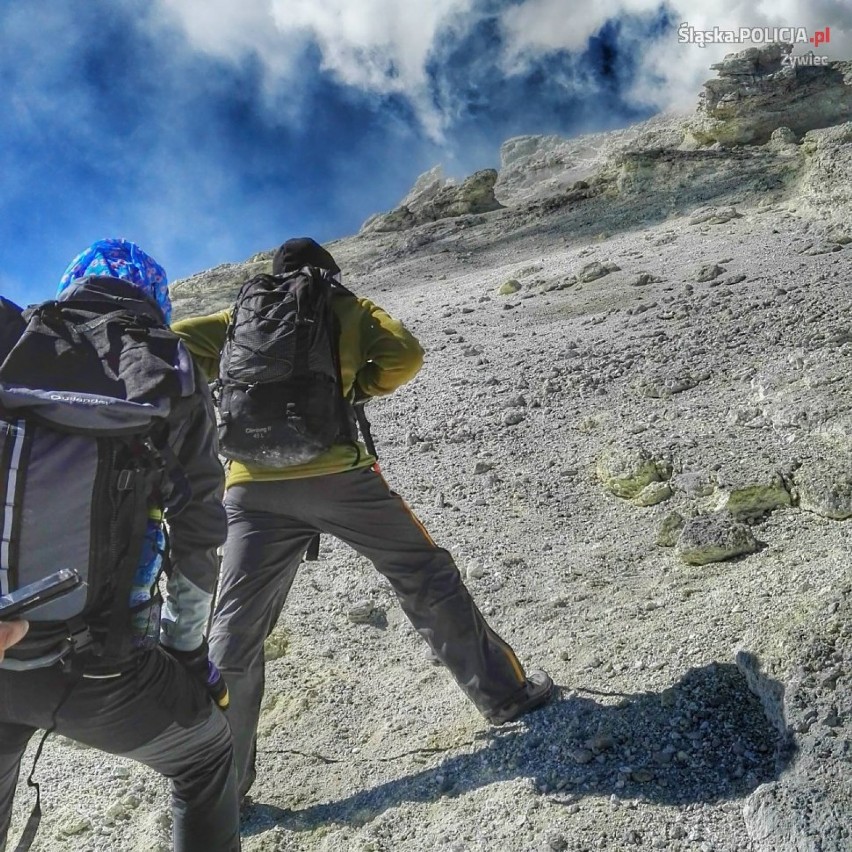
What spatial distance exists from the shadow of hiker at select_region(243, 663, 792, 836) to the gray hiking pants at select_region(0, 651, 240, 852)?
1.11 meters

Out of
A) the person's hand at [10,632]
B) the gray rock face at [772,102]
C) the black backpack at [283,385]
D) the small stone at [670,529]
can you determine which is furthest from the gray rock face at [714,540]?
the gray rock face at [772,102]

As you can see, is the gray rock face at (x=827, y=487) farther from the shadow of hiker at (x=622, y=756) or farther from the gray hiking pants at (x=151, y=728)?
the gray hiking pants at (x=151, y=728)

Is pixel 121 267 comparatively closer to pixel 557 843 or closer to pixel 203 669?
pixel 203 669

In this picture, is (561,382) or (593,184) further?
(593,184)

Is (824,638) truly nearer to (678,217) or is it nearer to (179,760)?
(179,760)

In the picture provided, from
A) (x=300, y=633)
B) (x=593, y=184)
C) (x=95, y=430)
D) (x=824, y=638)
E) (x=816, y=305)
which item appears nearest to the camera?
(x=95, y=430)

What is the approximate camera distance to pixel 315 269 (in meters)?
4.18

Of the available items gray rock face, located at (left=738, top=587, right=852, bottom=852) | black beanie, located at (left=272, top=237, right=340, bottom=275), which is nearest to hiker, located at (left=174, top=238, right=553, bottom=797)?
black beanie, located at (left=272, top=237, right=340, bottom=275)

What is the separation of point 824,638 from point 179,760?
95.5 inches

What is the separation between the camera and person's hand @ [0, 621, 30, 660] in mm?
2221

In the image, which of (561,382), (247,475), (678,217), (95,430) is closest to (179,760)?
(95,430)

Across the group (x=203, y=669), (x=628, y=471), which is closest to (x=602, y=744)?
(x=203, y=669)

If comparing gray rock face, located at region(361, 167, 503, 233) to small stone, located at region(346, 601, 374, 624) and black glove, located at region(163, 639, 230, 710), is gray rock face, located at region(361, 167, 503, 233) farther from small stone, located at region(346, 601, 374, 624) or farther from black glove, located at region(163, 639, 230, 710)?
black glove, located at region(163, 639, 230, 710)

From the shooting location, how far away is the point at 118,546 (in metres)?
2.53
